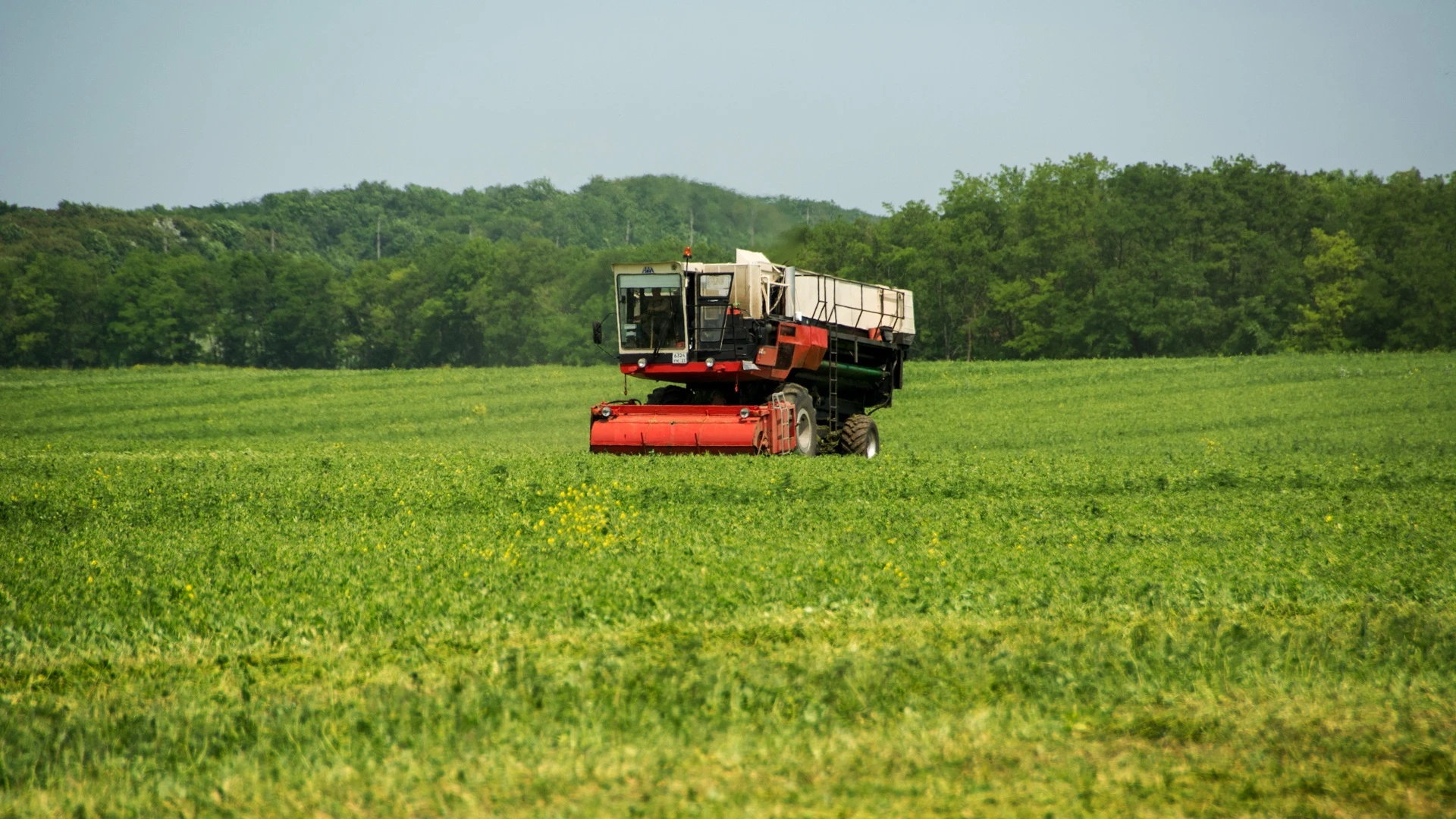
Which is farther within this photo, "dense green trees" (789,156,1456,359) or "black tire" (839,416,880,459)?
"dense green trees" (789,156,1456,359)

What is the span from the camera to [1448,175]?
8044 cm

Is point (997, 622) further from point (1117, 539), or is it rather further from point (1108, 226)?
point (1108, 226)

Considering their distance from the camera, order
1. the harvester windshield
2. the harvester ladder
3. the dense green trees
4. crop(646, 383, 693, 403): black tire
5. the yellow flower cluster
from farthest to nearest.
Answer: the dense green trees, the harvester ladder, crop(646, 383, 693, 403): black tire, the harvester windshield, the yellow flower cluster

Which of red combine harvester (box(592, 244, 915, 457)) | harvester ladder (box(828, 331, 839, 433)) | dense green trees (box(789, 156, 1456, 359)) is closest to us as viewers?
red combine harvester (box(592, 244, 915, 457))

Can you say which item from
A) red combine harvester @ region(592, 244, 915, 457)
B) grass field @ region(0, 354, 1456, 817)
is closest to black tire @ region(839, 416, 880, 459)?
red combine harvester @ region(592, 244, 915, 457)

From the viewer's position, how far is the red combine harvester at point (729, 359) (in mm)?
20844

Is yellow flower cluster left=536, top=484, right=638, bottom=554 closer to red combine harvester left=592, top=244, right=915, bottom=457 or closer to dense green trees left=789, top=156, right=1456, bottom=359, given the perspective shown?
red combine harvester left=592, top=244, right=915, bottom=457

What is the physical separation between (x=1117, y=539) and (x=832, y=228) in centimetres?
7178

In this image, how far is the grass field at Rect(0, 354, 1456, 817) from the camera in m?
5.59

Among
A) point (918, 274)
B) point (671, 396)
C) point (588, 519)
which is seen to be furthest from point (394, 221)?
point (588, 519)

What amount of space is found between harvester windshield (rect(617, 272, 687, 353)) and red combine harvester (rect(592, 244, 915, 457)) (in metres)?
0.02

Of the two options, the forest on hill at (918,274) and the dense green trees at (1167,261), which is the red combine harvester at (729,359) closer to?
the forest on hill at (918,274)

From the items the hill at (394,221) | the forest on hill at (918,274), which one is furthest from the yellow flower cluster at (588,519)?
the hill at (394,221)

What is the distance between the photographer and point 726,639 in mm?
8258
